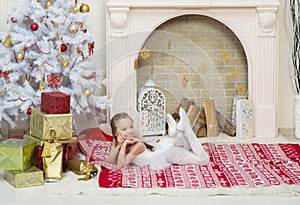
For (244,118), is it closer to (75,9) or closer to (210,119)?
(210,119)

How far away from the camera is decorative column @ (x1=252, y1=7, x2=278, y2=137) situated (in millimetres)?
4383

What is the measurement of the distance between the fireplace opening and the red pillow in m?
0.72

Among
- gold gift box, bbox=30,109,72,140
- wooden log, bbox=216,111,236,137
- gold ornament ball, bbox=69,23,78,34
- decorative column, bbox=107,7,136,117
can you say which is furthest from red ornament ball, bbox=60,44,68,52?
wooden log, bbox=216,111,236,137

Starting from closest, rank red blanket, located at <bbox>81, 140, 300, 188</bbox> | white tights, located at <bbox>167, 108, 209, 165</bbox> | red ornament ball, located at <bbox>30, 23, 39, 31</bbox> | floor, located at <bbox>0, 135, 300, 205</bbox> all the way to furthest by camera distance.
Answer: floor, located at <bbox>0, 135, 300, 205</bbox> < red blanket, located at <bbox>81, 140, 300, 188</bbox> < white tights, located at <bbox>167, 108, 209, 165</bbox> < red ornament ball, located at <bbox>30, 23, 39, 31</bbox>

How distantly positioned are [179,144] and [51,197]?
888 millimetres

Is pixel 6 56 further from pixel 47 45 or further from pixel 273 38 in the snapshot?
pixel 273 38

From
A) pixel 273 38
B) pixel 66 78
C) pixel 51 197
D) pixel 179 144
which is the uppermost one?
pixel 273 38

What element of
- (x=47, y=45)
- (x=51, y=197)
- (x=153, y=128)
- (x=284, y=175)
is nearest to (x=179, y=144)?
(x=153, y=128)

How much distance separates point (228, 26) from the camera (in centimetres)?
438

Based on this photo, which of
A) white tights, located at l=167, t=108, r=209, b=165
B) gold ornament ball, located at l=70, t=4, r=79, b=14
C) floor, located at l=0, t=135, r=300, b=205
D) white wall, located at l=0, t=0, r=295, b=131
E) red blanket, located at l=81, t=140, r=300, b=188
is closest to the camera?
floor, located at l=0, t=135, r=300, b=205

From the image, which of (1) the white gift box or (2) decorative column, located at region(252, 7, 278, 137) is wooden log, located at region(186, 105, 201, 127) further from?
(2) decorative column, located at region(252, 7, 278, 137)

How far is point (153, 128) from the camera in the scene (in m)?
3.57

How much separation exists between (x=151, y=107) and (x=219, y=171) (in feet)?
3.52

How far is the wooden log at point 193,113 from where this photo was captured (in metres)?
4.09
